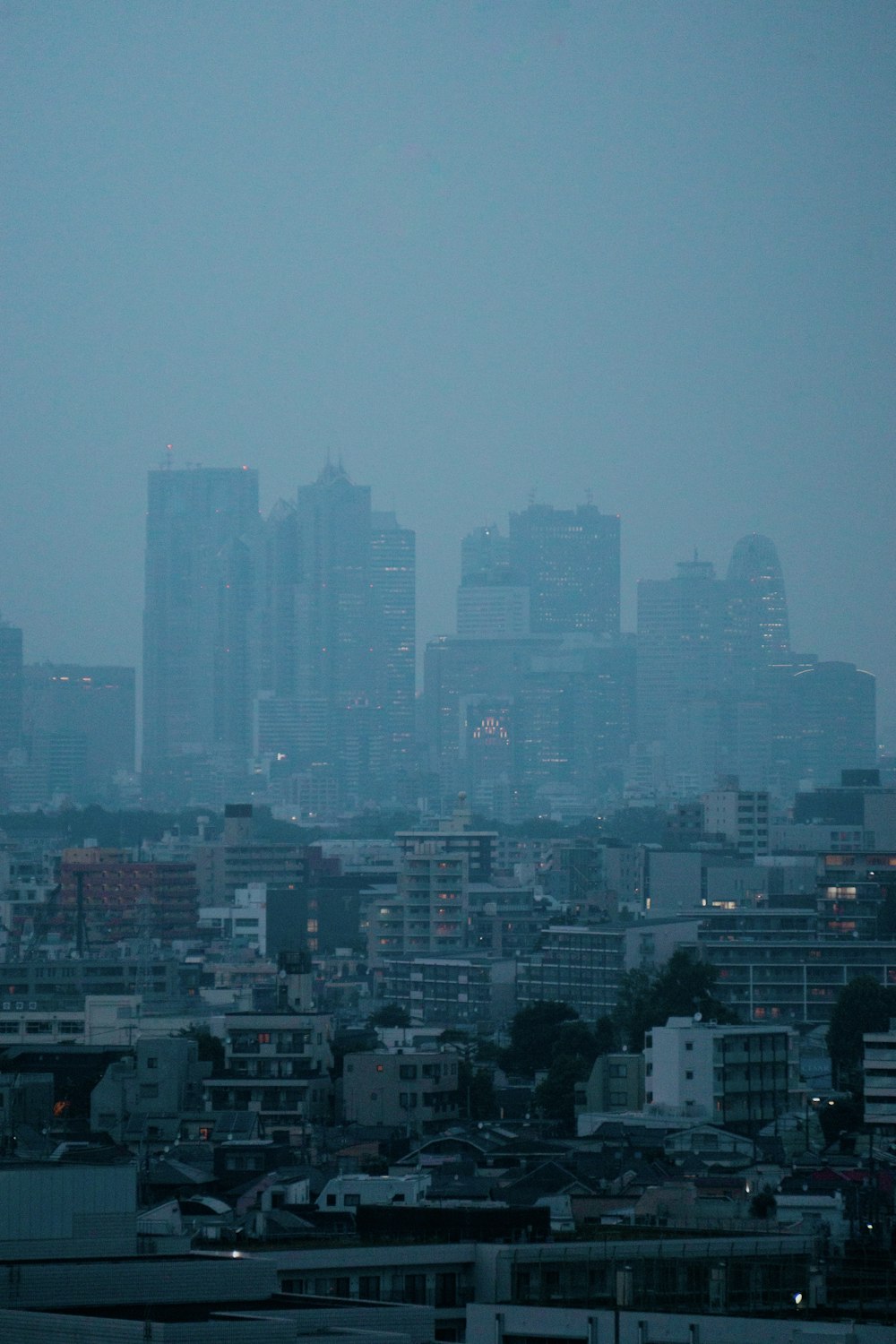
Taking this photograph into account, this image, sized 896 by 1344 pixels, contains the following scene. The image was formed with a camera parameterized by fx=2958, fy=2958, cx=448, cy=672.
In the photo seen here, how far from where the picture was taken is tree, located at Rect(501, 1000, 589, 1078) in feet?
93.4

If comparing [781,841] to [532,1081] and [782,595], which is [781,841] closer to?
[532,1081]

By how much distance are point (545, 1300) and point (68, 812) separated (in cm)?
9187

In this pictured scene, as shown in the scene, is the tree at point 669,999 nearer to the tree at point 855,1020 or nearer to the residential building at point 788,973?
the tree at point 855,1020

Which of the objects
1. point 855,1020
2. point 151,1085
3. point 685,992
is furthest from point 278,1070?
point 685,992

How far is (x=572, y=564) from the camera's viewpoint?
519 feet

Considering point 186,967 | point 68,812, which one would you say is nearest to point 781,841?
point 186,967

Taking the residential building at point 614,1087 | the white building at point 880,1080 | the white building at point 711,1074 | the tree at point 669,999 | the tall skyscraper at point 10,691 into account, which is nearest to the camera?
the white building at point 880,1080

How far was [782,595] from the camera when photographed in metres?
Answer: 146

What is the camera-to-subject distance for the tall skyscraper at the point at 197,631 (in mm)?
141250

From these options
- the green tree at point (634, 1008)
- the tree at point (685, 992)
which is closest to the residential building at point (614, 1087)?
the green tree at point (634, 1008)

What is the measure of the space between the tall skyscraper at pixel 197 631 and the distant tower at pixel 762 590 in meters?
25.3

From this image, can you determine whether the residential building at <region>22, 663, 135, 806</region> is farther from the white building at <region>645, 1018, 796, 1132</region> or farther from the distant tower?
the white building at <region>645, 1018, 796, 1132</region>

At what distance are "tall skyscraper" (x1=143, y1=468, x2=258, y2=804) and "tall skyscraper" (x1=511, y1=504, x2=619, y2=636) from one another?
1487cm

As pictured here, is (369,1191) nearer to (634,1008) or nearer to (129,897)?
(634,1008)
